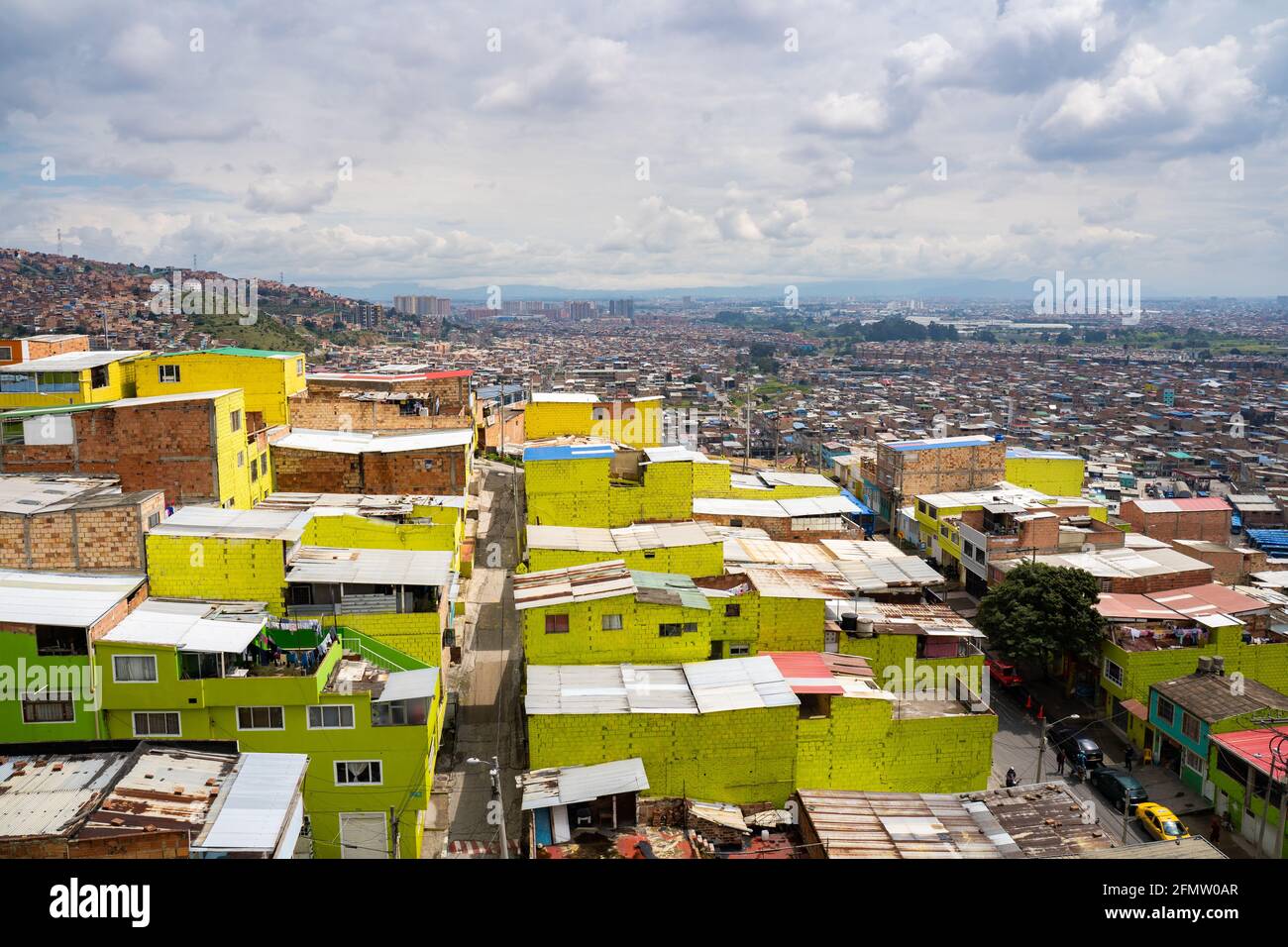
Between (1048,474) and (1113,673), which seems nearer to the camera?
(1113,673)

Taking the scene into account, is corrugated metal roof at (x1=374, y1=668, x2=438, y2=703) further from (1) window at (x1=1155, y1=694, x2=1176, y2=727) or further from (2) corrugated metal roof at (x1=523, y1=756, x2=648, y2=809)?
(1) window at (x1=1155, y1=694, x2=1176, y2=727)

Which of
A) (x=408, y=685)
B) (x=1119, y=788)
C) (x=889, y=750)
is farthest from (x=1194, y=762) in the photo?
(x=408, y=685)

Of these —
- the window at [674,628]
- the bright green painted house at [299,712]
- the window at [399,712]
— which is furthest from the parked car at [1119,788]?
the window at [399,712]

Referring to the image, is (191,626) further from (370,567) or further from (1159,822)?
(1159,822)

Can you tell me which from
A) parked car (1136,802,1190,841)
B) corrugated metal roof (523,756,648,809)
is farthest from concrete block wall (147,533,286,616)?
parked car (1136,802,1190,841)

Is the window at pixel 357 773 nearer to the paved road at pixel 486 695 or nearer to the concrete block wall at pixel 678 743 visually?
the paved road at pixel 486 695
